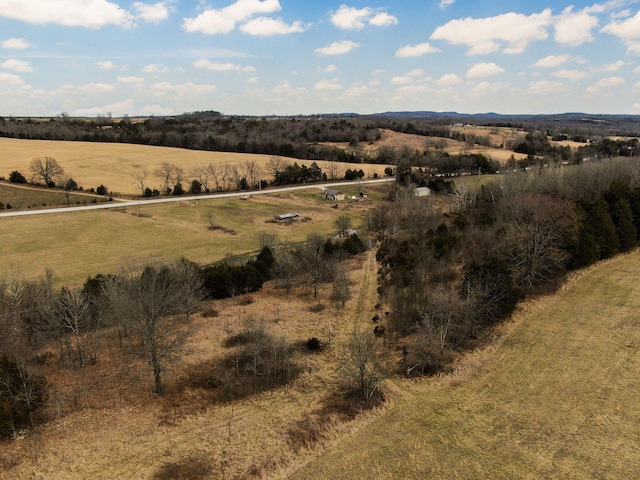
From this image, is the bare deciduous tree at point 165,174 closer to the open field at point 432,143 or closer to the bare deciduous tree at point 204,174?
the bare deciduous tree at point 204,174

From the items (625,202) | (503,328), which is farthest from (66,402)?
(625,202)

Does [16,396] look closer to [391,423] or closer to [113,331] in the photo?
[113,331]

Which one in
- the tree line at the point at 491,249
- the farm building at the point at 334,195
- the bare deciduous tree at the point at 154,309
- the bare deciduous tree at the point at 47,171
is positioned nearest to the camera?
the bare deciduous tree at the point at 154,309

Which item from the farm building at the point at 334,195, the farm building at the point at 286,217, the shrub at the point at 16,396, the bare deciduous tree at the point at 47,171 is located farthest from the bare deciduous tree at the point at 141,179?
the shrub at the point at 16,396

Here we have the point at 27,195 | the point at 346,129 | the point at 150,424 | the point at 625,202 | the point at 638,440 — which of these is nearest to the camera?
the point at 638,440

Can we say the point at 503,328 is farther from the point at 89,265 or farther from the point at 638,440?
the point at 89,265
